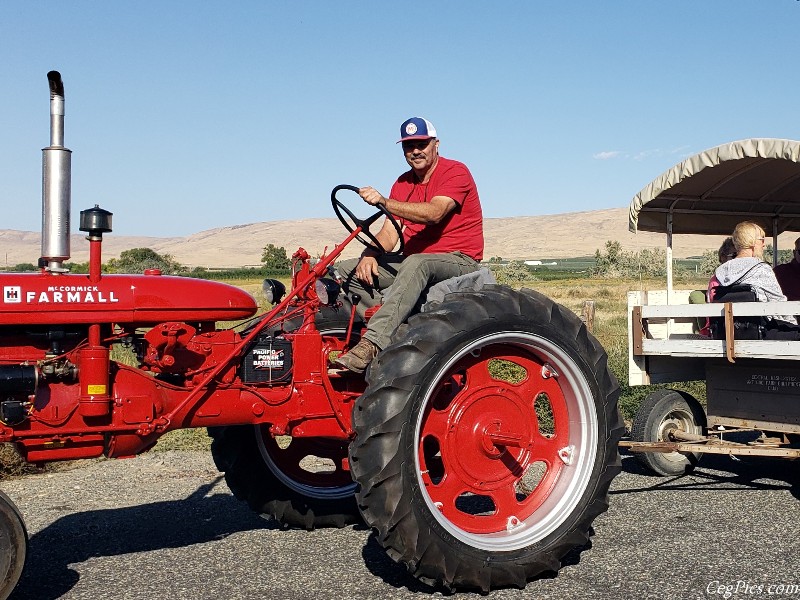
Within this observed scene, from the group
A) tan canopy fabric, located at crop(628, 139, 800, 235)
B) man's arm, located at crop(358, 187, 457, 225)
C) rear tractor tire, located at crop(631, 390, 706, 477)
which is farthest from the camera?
rear tractor tire, located at crop(631, 390, 706, 477)

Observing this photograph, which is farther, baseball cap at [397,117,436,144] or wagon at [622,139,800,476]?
wagon at [622,139,800,476]

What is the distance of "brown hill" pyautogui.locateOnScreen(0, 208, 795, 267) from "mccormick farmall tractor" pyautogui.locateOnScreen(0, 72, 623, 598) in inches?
4693

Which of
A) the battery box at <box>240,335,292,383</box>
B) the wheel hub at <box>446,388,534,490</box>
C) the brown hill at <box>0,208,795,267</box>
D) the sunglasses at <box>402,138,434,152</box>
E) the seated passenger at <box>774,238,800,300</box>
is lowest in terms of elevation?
the wheel hub at <box>446,388,534,490</box>

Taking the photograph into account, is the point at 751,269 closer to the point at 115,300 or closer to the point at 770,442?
the point at 770,442

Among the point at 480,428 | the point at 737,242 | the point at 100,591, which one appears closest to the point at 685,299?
the point at 737,242

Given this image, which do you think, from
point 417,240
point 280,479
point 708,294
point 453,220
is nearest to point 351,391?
point 280,479

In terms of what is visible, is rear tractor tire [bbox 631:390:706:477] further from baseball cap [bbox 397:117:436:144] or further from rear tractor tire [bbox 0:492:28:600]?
rear tractor tire [bbox 0:492:28:600]

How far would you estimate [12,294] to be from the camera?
4199 millimetres

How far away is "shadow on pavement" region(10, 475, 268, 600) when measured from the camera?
4.58 meters

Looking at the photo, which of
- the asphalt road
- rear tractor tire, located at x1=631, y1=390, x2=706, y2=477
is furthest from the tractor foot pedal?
rear tractor tire, located at x1=631, y1=390, x2=706, y2=477

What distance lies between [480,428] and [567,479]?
21.8 inches

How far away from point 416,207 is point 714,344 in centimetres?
267

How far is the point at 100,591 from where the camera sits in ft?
14.2

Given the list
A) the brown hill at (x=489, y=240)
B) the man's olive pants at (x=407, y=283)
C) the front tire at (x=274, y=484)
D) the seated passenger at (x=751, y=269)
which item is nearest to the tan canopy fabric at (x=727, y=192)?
the seated passenger at (x=751, y=269)
